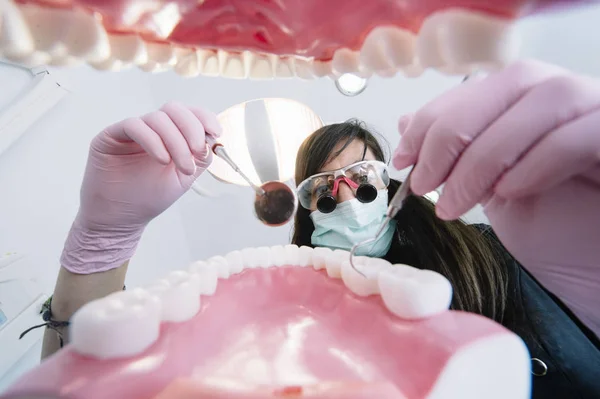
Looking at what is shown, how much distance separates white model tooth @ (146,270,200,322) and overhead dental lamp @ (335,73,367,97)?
145 cm

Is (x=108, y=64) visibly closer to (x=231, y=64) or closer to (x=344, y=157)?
(x=231, y=64)

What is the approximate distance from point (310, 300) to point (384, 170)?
2.73ft

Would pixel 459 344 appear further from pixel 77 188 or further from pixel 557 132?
pixel 77 188

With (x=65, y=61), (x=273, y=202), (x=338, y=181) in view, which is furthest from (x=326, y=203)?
(x=65, y=61)

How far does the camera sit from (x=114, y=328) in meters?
0.39

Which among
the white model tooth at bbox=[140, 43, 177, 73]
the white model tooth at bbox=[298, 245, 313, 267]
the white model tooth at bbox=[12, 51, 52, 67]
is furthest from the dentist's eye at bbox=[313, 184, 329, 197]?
the white model tooth at bbox=[12, 51, 52, 67]

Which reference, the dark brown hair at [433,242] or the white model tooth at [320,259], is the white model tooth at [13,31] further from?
the dark brown hair at [433,242]

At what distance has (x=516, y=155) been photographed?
46 centimetres

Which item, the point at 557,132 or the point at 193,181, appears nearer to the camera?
the point at 557,132

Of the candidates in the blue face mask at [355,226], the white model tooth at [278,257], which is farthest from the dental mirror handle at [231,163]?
the blue face mask at [355,226]

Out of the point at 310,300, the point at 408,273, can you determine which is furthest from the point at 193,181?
the point at 408,273

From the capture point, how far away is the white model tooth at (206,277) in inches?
21.4

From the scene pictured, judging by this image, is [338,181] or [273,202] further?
[338,181]

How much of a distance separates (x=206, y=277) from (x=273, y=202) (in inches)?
7.8
